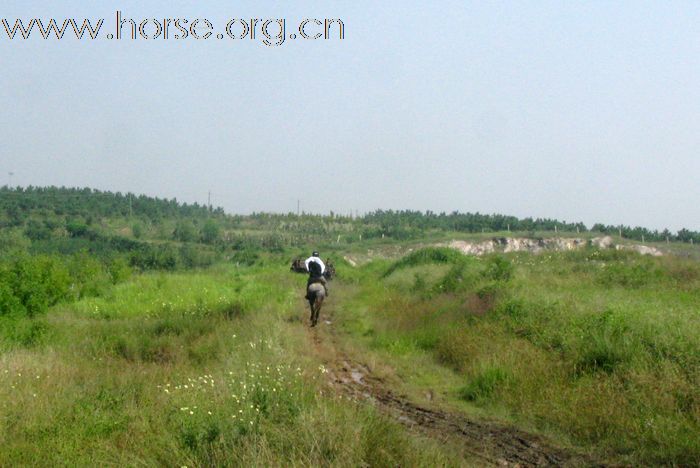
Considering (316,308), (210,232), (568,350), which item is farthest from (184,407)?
(210,232)

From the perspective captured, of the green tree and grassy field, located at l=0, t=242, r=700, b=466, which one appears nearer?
grassy field, located at l=0, t=242, r=700, b=466

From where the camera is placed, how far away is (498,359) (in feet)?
39.9

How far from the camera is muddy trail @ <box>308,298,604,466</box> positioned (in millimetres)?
7758

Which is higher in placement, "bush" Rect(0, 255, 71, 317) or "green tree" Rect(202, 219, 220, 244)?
"green tree" Rect(202, 219, 220, 244)

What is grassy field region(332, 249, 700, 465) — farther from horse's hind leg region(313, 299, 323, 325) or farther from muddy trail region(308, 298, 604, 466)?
horse's hind leg region(313, 299, 323, 325)

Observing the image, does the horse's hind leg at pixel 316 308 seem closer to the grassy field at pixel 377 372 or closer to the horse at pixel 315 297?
the horse at pixel 315 297

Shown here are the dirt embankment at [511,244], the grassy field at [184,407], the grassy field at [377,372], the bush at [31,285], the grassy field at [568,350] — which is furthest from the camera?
the dirt embankment at [511,244]

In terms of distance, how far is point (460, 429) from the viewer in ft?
29.5

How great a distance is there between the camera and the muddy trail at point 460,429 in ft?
25.5

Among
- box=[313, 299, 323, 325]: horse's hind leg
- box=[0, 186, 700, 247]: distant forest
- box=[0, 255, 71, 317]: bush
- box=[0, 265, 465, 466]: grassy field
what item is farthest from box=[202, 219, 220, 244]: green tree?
box=[0, 265, 465, 466]: grassy field

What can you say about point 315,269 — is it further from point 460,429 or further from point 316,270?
point 460,429

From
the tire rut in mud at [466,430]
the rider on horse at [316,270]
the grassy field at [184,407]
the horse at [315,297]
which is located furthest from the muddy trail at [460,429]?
the rider on horse at [316,270]

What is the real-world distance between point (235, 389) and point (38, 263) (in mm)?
20885

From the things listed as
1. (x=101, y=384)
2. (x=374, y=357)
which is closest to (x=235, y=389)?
(x=101, y=384)
